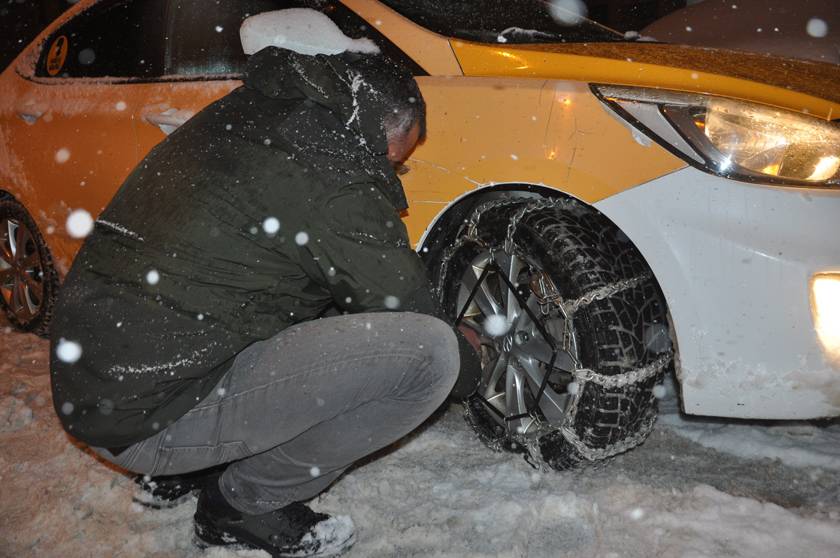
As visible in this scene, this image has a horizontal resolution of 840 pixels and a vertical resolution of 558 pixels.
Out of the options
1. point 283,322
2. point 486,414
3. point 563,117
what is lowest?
point 486,414

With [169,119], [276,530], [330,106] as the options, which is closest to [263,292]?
[330,106]

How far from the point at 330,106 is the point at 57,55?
2.39 m

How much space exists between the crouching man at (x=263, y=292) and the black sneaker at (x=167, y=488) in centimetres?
50

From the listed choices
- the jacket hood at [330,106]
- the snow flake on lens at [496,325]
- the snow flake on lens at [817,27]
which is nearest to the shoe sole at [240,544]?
the snow flake on lens at [496,325]

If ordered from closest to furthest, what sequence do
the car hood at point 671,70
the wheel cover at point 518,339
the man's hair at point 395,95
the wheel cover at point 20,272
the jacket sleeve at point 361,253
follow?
1. the jacket sleeve at point 361,253
2. the man's hair at point 395,95
3. the car hood at point 671,70
4. the wheel cover at point 518,339
5. the wheel cover at point 20,272

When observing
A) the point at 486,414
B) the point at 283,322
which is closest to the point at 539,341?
the point at 486,414

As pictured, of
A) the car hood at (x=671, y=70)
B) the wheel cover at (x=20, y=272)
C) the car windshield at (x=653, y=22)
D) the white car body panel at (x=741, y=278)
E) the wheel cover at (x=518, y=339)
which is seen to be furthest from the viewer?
the wheel cover at (x=20, y=272)

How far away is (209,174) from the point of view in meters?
1.62

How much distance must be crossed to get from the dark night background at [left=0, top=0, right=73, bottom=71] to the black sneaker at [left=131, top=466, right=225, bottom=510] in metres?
10.5

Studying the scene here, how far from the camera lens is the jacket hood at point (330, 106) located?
1.62 m

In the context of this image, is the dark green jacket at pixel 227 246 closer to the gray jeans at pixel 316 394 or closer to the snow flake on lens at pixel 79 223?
the gray jeans at pixel 316 394

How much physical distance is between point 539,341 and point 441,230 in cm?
49

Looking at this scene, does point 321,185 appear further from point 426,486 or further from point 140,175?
point 426,486

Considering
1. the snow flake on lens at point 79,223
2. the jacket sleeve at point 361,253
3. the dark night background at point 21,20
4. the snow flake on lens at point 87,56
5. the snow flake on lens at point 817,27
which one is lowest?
the snow flake on lens at point 79,223
